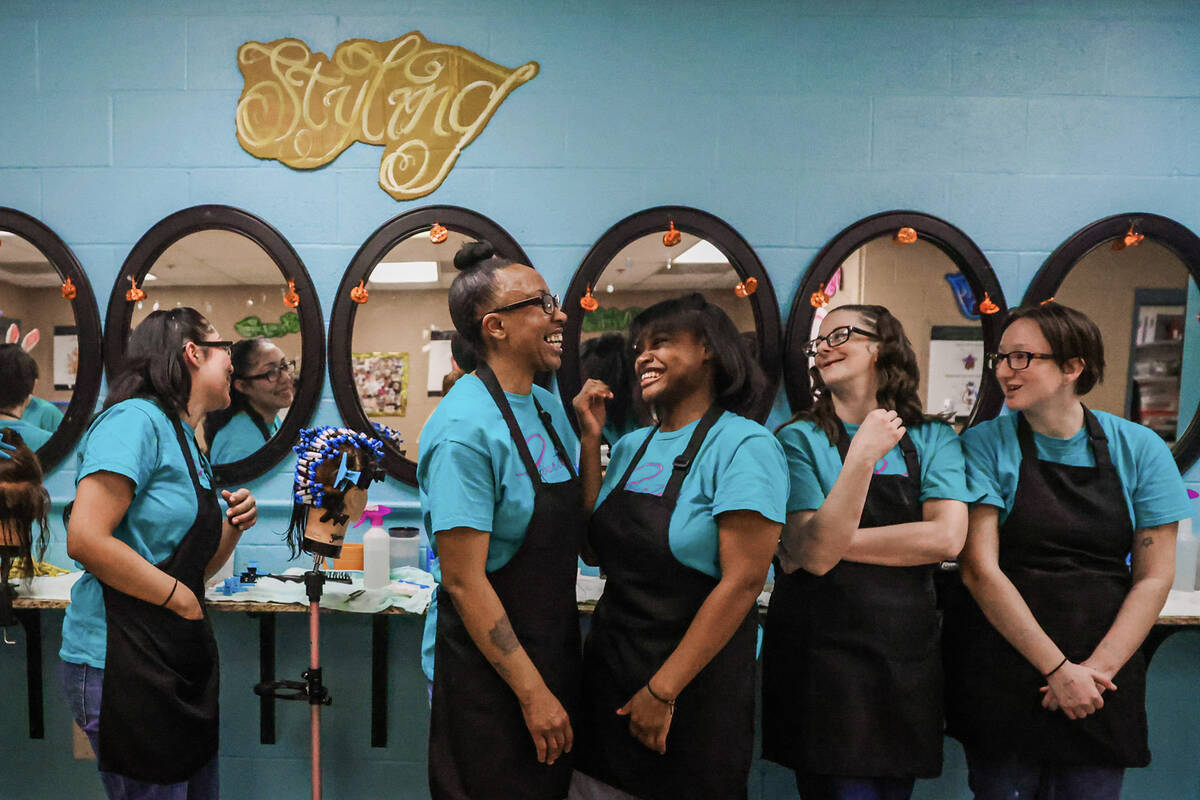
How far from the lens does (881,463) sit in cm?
185

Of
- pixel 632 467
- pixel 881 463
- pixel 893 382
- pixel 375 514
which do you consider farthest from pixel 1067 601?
pixel 375 514

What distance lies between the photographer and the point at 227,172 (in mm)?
2617

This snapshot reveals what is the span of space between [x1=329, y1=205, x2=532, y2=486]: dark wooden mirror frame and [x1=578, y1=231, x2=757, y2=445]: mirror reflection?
1.13 feet

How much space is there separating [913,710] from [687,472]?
3.06ft

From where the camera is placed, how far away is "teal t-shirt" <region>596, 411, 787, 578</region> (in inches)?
57.2

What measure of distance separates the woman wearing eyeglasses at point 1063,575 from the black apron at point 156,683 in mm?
2161

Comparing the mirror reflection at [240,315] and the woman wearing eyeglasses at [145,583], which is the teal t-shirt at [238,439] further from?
the woman wearing eyeglasses at [145,583]

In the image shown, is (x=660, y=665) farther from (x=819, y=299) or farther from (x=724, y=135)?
(x=724, y=135)

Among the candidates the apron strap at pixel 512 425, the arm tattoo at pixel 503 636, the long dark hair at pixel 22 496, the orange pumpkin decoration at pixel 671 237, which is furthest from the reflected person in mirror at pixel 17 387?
the orange pumpkin decoration at pixel 671 237

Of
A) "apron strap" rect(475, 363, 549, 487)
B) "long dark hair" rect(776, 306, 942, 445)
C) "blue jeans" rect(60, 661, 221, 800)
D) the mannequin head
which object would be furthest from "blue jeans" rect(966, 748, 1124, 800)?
"blue jeans" rect(60, 661, 221, 800)

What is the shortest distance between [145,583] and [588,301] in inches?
63.6

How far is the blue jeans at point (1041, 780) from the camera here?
6.19 ft

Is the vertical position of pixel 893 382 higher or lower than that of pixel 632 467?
higher

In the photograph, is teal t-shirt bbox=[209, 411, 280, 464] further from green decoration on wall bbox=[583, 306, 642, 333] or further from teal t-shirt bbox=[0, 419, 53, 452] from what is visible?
green decoration on wall bbox=[583, 306, 642, 333]
